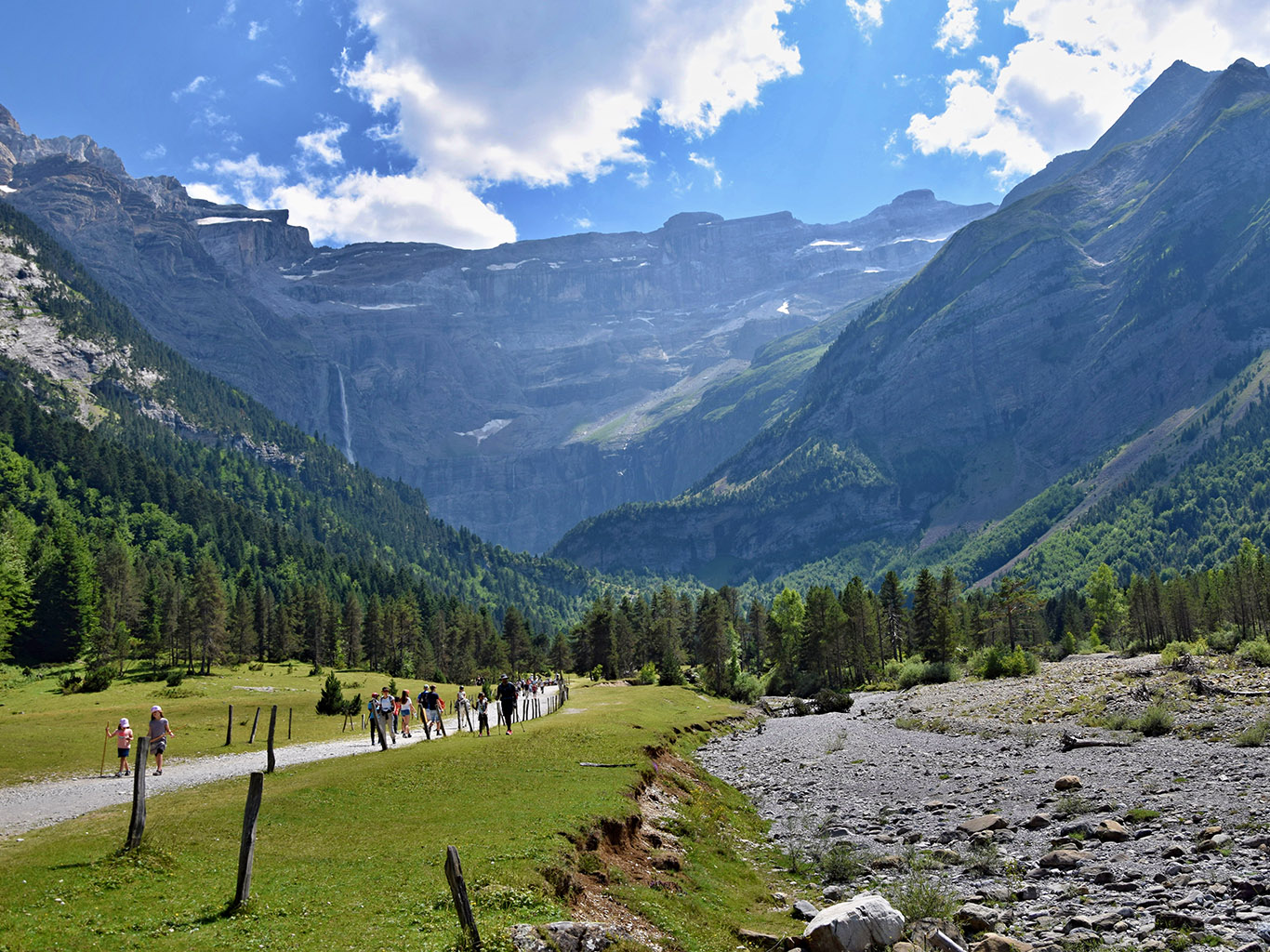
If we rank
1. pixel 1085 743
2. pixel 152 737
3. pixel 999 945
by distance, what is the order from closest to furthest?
pixel 999 945
pixel 152 737
pixel 1085 743

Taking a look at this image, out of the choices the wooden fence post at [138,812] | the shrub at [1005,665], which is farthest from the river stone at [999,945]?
the shrub at [1005,665]

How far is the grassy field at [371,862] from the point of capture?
46.9 ft

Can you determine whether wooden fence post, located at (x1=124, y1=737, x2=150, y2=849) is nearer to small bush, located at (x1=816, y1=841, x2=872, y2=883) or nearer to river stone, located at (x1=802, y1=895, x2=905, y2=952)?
river stone, located at (x1=802, y1=895, x2=905, y2=952)

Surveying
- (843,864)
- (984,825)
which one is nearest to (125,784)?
(843,864)

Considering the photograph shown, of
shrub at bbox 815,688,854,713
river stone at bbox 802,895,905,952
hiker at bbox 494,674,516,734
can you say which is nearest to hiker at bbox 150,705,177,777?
hiker at bbox 494,674,516,734

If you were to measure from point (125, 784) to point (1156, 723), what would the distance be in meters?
52.2

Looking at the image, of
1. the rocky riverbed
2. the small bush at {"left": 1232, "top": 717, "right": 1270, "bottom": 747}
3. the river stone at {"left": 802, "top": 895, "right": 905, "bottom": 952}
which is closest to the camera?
the river stone at {"left": 802, "top": 895, "right": 905, "bottom": 952}

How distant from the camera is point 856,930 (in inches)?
700

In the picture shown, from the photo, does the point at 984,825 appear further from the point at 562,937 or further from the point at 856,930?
the point at 562,937

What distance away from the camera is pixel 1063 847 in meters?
25.1

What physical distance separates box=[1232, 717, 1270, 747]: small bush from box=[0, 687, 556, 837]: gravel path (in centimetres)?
3928

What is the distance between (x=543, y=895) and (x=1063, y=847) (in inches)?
705

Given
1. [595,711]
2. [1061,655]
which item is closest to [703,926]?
[595,711]

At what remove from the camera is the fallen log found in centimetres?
4200
